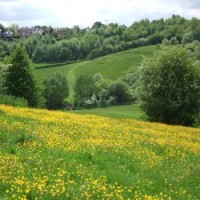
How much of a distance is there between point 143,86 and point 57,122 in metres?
24.5

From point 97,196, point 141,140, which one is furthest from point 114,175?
point 141,140

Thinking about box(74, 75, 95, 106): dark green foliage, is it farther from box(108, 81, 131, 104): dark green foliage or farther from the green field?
the green field

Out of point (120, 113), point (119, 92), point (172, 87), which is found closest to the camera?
point (172, 87)

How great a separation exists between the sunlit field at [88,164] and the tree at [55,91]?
11180 centimetres

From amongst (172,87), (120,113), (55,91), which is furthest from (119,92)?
(172,87)

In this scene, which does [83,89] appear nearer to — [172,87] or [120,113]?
[120,113]

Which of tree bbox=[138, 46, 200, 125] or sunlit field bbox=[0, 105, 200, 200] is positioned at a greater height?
tree bbox=[138, 46, 200, 125]

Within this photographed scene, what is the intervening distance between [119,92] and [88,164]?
126 m

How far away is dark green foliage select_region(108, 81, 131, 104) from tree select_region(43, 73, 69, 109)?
15910 millimetres

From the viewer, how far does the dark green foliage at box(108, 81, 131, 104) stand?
13688 cm

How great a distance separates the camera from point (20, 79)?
5944 centimetres

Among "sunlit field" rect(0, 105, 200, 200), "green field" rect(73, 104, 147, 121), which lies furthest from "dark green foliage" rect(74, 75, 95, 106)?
"sunlit field" rect(0, 105, 200, 200)

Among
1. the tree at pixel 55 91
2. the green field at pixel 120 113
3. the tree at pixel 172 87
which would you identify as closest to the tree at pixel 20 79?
the green field at pixel 120 113

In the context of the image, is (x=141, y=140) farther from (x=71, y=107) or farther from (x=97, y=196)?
(x=71, y=107)
